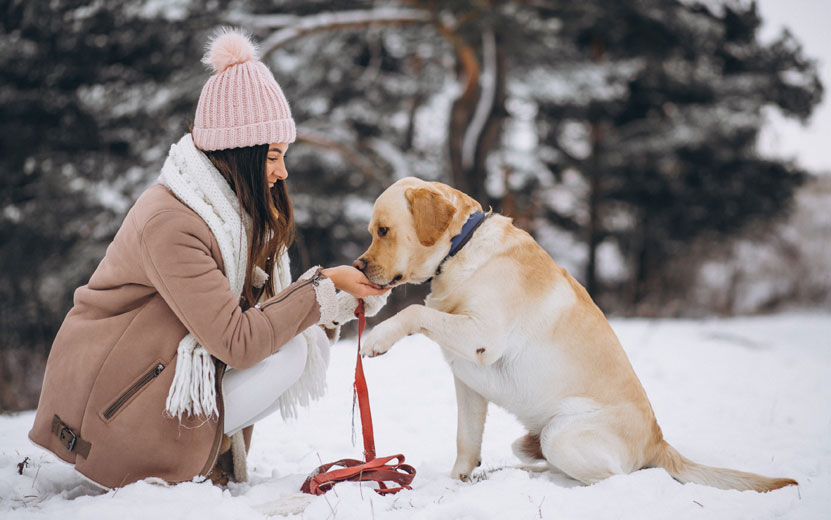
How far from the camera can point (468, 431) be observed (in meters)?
2.73

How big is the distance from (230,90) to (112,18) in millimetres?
7204

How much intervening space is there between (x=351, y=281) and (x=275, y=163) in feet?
1.83

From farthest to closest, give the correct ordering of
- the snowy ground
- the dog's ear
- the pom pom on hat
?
the dog's ear
the pom pom on hat
the snowy ground

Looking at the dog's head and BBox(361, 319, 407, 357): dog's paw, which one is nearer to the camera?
BBox(361, 319, 407, 357): dog's paw

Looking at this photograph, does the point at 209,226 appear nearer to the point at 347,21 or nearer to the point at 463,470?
the point at 463,470

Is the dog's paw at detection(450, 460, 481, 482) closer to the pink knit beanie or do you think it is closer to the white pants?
the white pants

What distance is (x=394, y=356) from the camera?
522 cm

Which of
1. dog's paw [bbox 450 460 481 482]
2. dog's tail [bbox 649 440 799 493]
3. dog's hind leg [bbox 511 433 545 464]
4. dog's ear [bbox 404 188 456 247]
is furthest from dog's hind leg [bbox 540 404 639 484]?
dog's ear [bbox 404 188 456 247]

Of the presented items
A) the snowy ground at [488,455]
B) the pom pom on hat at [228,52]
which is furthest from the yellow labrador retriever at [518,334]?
the pom pom on hat at [228,52]

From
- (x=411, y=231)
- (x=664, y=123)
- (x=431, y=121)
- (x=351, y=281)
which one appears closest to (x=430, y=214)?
(x=411, y=231)

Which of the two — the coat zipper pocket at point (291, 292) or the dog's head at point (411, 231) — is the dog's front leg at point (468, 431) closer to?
the dog's head at point (411, 231)

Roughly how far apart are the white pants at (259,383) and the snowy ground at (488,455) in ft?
0.93

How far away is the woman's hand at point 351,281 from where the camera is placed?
2389 millimetres

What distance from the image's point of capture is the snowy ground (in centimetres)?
201
